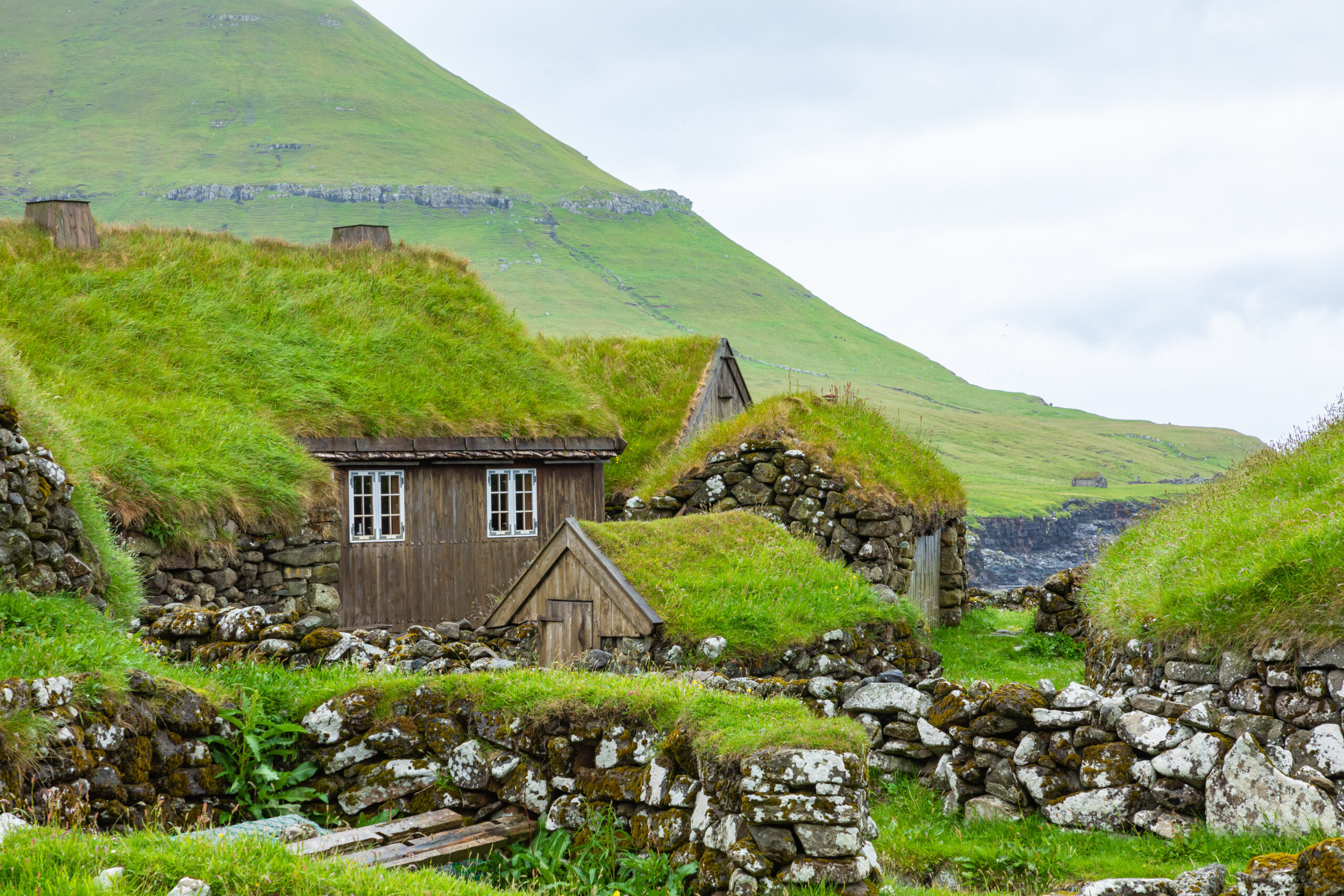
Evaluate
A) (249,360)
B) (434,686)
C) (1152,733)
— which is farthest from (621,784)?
(249,360)

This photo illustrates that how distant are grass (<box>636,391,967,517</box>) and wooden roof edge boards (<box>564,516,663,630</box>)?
873cm

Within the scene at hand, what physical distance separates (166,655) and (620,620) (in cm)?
501

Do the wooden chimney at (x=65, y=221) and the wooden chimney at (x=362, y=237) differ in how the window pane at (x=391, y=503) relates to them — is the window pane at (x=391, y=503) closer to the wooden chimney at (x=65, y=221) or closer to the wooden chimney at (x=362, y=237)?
the wooden chimney at (x=362, y=237)

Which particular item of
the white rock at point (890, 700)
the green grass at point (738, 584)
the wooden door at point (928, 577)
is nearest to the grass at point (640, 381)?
the wooden door at point (928, 577)

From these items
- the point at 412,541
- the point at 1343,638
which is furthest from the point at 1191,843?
the point at 412,541

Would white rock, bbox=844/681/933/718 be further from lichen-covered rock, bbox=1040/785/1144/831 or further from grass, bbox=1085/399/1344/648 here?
grass, bbox=1085/399/1344/648

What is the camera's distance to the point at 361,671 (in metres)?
9.07

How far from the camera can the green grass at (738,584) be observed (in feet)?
45.1

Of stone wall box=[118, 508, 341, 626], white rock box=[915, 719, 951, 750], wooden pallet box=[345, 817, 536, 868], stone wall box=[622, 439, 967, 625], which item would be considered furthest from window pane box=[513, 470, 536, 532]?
wooden pallet box=[345, 817, 536, 868]

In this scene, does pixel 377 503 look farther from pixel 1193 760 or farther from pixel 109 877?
pixel 109 877

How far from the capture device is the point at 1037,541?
110562 mm

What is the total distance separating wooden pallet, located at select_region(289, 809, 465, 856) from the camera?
6.43 meters

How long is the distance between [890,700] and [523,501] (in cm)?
1501

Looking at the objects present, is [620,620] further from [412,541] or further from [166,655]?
[412,541]
